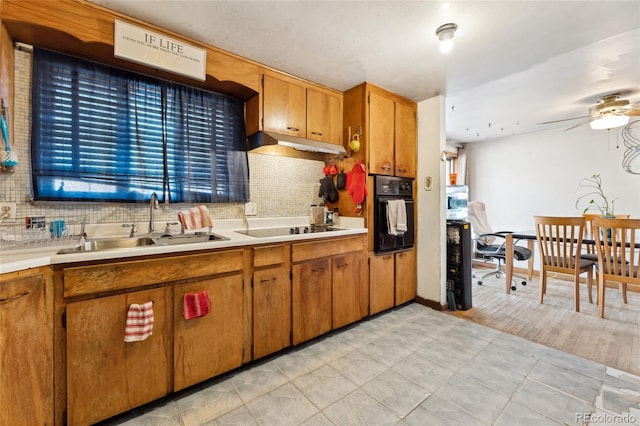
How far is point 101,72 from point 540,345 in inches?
151

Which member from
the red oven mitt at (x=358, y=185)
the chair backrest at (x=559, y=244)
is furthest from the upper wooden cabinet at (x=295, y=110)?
the chair backrest at (x=559, y=244)

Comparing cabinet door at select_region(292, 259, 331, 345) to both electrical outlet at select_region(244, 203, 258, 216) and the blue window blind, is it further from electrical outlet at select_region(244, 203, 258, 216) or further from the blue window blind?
the blue window blind

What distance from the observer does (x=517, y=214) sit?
494cm

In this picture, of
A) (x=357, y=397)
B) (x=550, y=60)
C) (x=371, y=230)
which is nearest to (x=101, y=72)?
(x=371, y=230)

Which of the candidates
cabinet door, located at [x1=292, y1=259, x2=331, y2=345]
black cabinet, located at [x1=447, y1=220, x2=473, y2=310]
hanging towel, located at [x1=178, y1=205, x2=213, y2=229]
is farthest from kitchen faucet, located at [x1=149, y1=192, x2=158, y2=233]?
black cabinet, located at [x1=447, y1=220, x2=473, y2=310]

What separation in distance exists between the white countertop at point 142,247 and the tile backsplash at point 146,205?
0.08m

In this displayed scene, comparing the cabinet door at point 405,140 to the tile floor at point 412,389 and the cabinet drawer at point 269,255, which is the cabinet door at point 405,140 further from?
the tile floor at point 412,389

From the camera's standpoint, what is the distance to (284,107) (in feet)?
7.69

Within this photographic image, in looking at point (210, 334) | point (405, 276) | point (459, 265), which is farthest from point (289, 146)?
point (459, 265)

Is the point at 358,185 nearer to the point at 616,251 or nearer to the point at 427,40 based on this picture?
the point at 427,40

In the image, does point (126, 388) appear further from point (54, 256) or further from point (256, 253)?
point (256, 253)

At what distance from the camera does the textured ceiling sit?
1594mm

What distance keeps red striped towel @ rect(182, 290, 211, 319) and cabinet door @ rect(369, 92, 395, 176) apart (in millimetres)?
1821

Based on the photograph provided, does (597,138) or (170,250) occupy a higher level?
(597,138)
